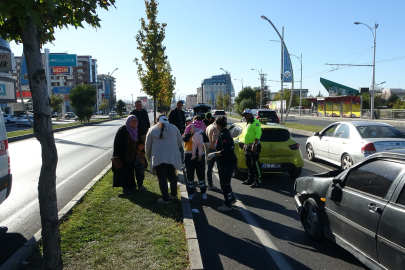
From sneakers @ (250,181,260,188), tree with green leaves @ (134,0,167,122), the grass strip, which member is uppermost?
tree with green leaves @ (134,0,167,122)

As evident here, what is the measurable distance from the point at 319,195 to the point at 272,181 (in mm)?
4159

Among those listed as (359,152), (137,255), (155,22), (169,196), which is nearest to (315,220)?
(137,255)

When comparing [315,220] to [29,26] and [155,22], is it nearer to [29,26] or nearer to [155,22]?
[29,26]

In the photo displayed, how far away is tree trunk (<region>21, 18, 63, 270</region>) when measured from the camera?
2941 mm

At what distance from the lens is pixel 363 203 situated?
3678mm

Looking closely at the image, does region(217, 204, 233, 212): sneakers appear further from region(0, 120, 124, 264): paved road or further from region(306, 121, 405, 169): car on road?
region(306, 121, 405, 169): car on road

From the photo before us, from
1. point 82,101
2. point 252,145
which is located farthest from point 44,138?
point 82,101

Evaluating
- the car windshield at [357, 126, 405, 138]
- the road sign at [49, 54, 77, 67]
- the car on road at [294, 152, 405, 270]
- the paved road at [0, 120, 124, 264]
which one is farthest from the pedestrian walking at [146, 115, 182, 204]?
the road sign at [49, 54, 77, 67]

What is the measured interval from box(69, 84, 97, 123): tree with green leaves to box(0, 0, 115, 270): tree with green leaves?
1631 inches

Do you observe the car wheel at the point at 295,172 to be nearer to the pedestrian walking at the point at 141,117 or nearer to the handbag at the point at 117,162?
the pedestrian walking at the point at 141,117

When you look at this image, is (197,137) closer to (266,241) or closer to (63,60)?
(266,241)

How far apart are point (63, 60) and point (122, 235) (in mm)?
49608

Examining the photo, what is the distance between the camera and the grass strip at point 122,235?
3.95 metres

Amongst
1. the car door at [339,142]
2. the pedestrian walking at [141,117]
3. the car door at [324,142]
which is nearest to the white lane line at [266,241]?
the pedestrian walking at [141,117]
